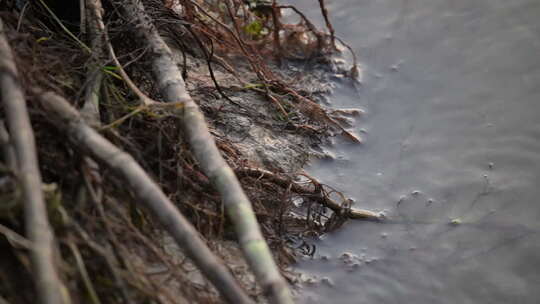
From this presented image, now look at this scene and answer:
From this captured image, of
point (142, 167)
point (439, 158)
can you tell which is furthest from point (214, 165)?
point (439, 158)

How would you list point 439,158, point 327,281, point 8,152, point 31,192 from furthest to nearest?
1. point 439,158
2. point 327,281
3. point 8,152
4. point 31,192

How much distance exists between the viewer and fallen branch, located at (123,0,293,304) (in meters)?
1.58

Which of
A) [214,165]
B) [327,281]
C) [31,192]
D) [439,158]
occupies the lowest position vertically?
[327,281]

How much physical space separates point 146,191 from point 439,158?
1.79m

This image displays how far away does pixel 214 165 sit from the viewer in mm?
1869

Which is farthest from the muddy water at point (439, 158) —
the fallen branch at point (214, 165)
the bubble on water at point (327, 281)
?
the fallen branch at point (214, 165)

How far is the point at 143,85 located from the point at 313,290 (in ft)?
3.90

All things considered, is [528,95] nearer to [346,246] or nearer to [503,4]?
[503,4]

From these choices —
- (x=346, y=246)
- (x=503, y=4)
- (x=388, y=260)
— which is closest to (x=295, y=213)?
(x=346, y=246)

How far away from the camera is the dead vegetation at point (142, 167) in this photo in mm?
1562

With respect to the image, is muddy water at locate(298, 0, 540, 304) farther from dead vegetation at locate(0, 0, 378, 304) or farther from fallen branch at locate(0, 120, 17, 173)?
fallen branch at locate(0, 120, 17, 173)

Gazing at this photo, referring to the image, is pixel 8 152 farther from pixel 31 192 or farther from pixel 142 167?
pixel 142 167

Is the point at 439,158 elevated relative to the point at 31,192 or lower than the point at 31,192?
elevated

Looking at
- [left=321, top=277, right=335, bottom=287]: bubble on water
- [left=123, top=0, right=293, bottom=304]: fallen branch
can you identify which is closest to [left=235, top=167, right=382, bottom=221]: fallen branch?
[left=321, top=277, right=335, bottom=287]: bubble on water
